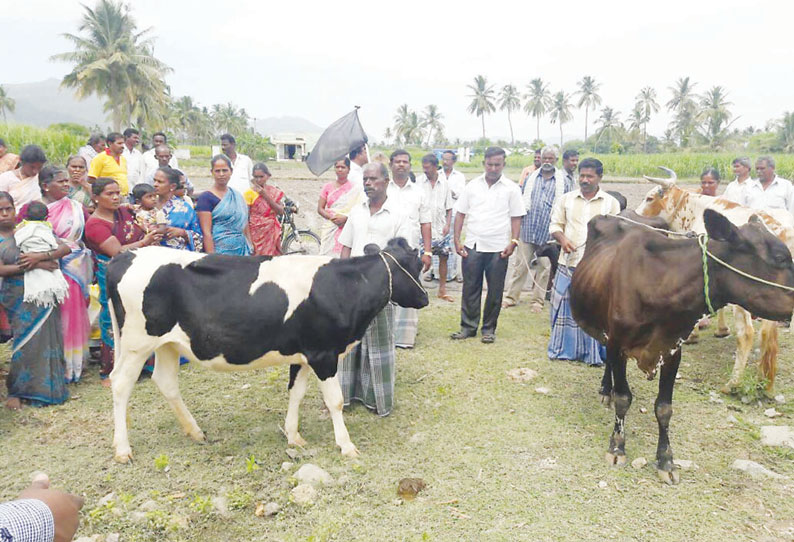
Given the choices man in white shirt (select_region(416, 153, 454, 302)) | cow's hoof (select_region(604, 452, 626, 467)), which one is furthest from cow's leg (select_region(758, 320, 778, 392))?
man in white shirt (select_region(416, 153, 454, 302))

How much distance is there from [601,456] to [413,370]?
214 cm

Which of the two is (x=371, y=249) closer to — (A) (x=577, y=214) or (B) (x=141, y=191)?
(B) (x=141, y=191)

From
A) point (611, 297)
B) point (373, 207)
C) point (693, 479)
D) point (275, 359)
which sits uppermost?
point (373, 207)

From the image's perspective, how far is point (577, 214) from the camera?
18.9 ft

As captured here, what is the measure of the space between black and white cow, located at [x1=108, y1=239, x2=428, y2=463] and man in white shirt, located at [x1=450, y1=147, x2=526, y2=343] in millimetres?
2586

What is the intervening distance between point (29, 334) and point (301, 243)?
579cm

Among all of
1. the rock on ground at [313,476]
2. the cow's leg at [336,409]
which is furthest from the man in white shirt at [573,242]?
the rock on ground at [313,476]

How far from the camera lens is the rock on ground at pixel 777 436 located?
4250 millimetres

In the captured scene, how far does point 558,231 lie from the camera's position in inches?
229

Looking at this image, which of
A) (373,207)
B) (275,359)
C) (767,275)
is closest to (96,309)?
(275,359)

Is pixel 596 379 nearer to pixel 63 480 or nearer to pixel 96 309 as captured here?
pixel 63 480

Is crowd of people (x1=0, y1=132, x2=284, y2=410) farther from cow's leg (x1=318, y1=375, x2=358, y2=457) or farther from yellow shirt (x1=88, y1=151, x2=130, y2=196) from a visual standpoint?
cow's leg (x1=318, y1=375, x2=358, y2=457)

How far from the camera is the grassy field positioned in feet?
10.8

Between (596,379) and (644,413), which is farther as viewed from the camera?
(596,379)
